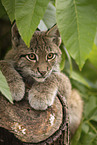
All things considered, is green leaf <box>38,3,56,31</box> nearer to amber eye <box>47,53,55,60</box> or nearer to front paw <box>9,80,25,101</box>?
amber eye <box>47,53,55,60</box>

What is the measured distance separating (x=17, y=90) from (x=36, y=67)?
0.14 metres

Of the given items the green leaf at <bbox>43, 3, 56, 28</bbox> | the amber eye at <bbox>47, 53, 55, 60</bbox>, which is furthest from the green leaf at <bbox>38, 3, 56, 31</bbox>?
the amber eye at <bbox>47, 53, 55, 60</bbox>

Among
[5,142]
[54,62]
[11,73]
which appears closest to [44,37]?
[54,62]

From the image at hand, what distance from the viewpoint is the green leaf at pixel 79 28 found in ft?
2.37

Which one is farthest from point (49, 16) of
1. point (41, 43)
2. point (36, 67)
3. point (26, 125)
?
point (26, 125)

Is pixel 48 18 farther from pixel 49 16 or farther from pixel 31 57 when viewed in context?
pixel 31 57

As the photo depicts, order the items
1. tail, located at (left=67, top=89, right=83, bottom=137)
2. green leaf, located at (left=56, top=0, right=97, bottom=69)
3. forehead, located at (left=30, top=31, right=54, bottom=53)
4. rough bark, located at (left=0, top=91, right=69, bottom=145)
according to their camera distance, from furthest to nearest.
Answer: tail, located at (left=67, top=89, right=83, bottom=137)
forehead, located at (left=30, top=31, right=54, bottom=53)
rough bark, located at (left=0, top=91, right=69, bottom=145)
green leaf, located at (left=56, top=0, right=97, bottom=69)

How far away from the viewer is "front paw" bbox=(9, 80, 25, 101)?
884mm

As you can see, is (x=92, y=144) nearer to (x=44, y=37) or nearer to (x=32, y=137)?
(x=32, y=137)

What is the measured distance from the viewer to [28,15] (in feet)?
2.39

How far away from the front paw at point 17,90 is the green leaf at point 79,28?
32 centimetres

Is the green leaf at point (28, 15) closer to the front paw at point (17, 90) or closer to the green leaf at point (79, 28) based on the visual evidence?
the green leaf at point (79, 28)

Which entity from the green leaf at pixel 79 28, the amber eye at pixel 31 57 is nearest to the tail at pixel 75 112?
the amber eye at pixel 31 57

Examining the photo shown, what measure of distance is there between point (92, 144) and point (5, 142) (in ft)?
2.41
